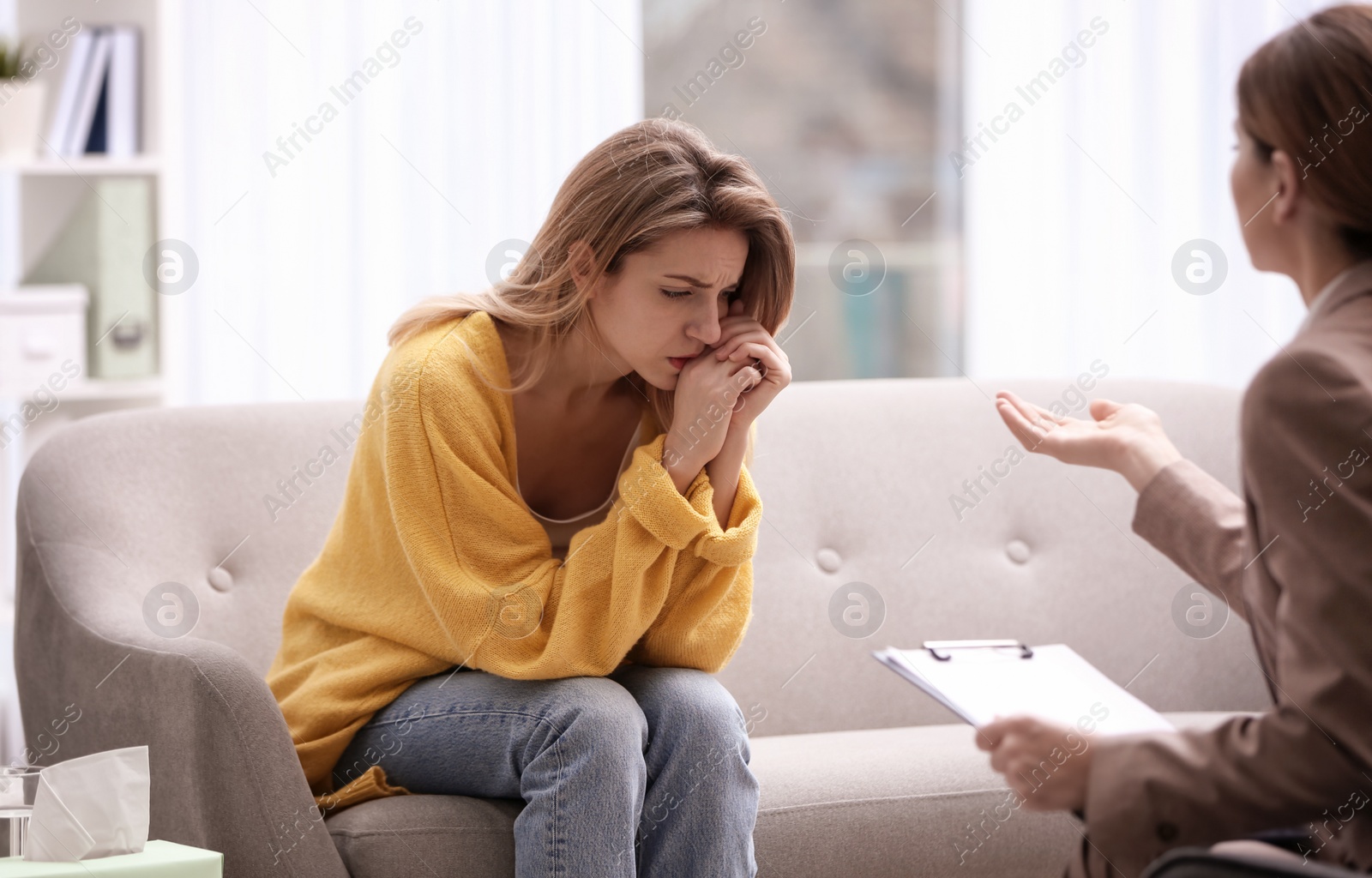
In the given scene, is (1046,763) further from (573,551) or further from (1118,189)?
(1118,189)

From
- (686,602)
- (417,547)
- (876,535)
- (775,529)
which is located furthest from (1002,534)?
(417,547)

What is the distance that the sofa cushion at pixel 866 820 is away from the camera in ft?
4.59

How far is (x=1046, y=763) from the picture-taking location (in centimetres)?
89

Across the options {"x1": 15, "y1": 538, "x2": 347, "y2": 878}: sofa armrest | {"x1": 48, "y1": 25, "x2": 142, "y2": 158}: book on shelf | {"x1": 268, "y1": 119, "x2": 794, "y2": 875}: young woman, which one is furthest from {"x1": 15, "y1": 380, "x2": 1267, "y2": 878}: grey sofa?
{"x1": 48, "y1": 25, "x2": 142, "y2": 158}: book on shelf

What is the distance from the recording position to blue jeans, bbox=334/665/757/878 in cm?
130

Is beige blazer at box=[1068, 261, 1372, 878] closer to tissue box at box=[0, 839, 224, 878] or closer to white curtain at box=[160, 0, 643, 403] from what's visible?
tissue box at box=[0, 839, 224, 878]

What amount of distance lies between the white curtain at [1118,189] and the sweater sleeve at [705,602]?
1.72 m

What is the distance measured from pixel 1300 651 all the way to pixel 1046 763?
0.19m

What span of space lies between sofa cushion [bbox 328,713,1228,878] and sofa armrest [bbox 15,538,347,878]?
7cm

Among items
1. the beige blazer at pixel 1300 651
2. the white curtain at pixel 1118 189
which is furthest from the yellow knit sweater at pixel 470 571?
the white curtain at pixel 1118 189

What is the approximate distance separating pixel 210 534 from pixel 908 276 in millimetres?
2360

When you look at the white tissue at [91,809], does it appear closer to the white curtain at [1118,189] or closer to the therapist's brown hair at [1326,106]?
the therapist's brown hair at [1326,106]

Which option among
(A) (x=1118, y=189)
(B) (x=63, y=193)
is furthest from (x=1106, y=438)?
(B) (x=63, y=193)

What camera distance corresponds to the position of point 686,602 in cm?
154
